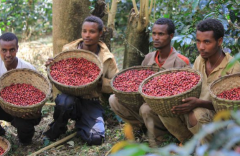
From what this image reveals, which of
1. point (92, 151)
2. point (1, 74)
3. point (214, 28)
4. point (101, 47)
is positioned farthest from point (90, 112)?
point (214, 28)

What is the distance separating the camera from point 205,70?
3.44 m

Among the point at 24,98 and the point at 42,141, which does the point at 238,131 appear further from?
the point at 42,141

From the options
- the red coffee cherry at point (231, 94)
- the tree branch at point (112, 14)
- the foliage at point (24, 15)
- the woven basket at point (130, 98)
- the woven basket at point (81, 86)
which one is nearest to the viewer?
the red coffee cherry at point (231, 94)

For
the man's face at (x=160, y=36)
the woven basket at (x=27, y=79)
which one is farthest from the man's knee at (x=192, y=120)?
the woven basket at (x=27, y=79)

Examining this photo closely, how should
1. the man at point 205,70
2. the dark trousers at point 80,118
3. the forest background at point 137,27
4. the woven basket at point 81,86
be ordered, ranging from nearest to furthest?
1. the man at point 205,70
2. the woven basket at point 81,86
3. the dark trousers at point 80,118
4. the forest background at point 137,27

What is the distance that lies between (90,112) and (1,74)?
109 centimetres

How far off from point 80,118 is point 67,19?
143 centimetres

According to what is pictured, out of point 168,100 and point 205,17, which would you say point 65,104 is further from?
point 205,17

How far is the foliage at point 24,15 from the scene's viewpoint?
8.68 metres

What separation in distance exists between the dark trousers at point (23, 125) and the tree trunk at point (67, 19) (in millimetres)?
1305

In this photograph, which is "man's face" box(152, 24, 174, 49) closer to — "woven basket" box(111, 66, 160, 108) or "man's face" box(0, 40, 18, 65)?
"woven basket" box(111, 66, 160, 108)

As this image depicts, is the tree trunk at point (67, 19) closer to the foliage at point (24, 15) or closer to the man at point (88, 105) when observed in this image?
the man at point (88, 105)

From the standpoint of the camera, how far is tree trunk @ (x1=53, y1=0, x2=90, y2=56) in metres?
4.69

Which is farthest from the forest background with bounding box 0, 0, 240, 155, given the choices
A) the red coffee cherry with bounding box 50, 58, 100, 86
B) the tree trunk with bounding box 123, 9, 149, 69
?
the red coffee cherry with bounding box 50, 58, 100, 86
